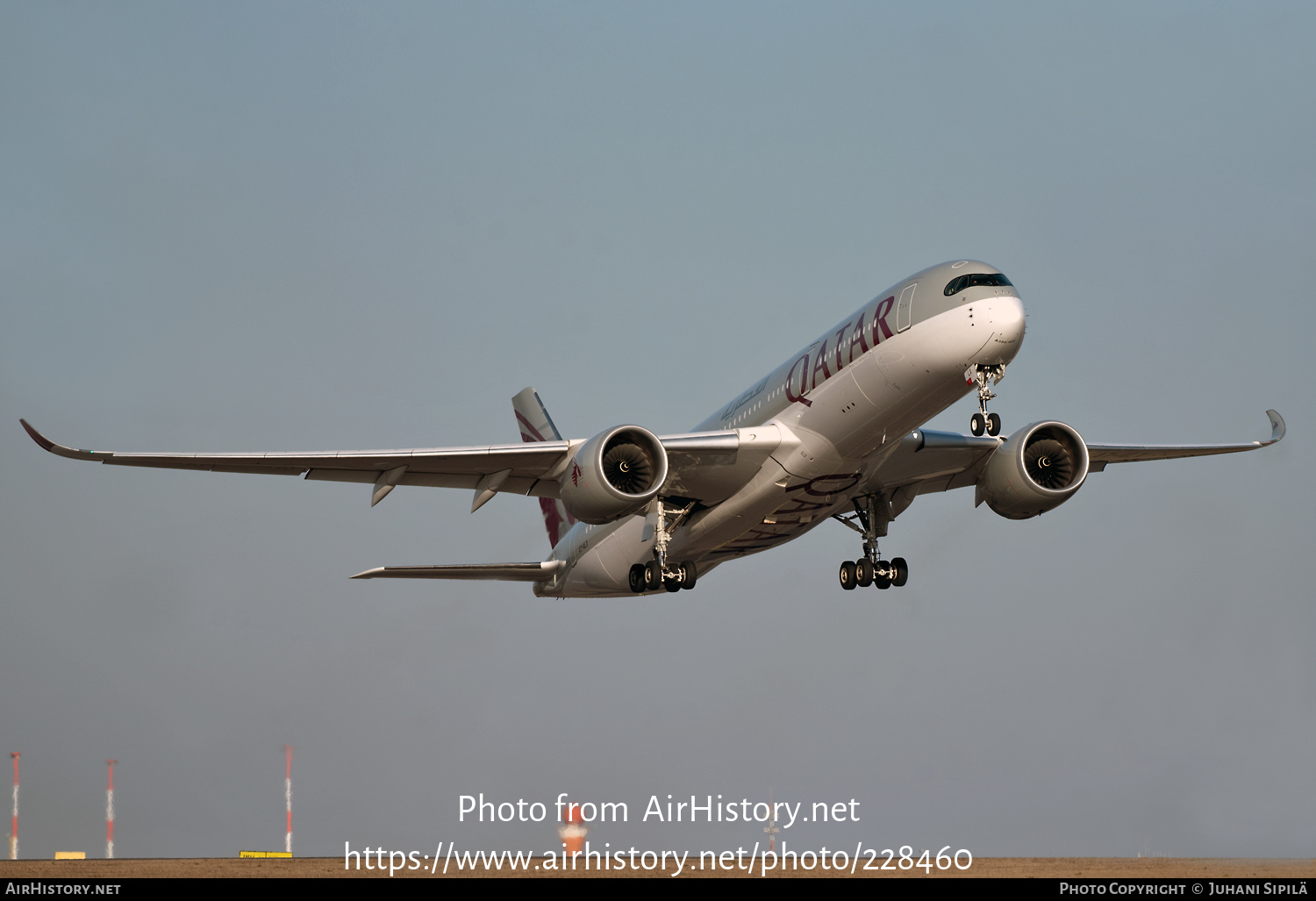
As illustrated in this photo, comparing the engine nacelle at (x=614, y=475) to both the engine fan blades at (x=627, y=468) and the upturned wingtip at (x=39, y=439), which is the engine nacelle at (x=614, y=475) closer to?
the engine fan blades at (x=627, y=468)

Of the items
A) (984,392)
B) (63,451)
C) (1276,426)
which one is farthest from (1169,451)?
(63,451)

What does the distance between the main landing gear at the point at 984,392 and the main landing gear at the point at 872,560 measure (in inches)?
322

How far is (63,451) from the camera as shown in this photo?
26.3m

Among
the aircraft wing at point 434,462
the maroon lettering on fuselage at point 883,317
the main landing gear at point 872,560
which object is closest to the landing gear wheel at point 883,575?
the main landing gear at point 872,560

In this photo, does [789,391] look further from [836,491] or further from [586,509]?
[586,509]

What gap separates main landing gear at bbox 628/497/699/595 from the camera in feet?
100

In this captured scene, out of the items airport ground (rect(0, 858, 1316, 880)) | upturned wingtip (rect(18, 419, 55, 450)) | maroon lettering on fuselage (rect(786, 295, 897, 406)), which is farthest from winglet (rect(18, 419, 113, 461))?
maroon lettering on fuselage (rect(786, 295, 897, 406))

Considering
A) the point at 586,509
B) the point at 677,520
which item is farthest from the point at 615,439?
the point at 677,520

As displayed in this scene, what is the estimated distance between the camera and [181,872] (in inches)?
827

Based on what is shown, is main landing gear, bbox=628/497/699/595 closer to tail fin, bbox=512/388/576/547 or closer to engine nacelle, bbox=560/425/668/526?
engine nacelle, bbox=560/425/668/526

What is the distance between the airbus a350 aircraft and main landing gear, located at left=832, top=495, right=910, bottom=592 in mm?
41

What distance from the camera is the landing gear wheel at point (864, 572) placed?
33.3 m

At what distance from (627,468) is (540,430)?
40.2 feet
